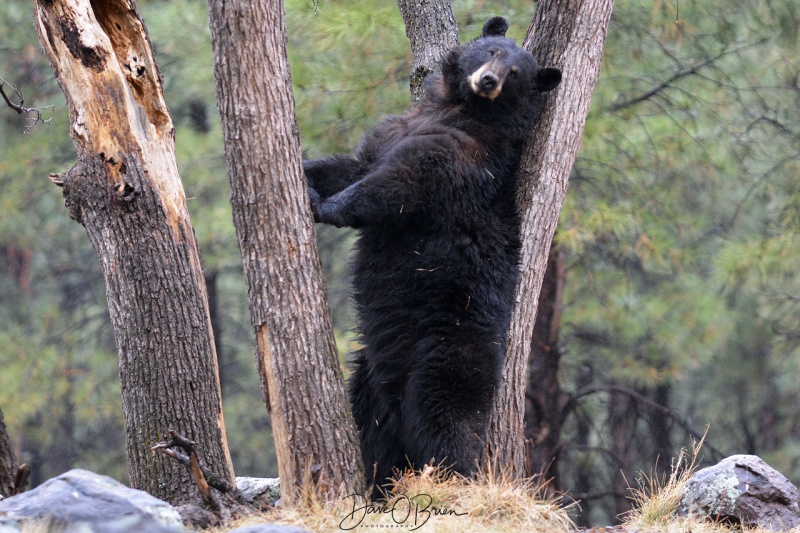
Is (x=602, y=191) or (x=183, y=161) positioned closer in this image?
(x=602, y=191)

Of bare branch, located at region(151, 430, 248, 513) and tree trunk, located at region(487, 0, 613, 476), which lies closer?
bare branch, located at region(151, 430, 248, 513)

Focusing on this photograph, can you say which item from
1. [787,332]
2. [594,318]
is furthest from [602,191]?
[787,332]

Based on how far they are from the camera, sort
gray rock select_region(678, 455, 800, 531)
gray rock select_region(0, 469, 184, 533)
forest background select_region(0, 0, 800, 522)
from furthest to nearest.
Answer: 1. forest background select_region(0, 0, 800, 522)
2. gray rock select_region(678, 455, 800, 531)
3. gray rock select_region(0, 469, 184, 533)

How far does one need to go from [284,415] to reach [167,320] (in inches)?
36.5

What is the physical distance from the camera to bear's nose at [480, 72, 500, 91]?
5125 mm

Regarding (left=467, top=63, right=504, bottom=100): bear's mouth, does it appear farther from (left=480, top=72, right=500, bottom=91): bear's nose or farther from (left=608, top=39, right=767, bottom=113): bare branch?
(left=608, top=39, right=767, bottom=113): bare branch

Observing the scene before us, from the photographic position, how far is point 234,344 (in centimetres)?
1694

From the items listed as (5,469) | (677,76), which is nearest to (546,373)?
(677,76)

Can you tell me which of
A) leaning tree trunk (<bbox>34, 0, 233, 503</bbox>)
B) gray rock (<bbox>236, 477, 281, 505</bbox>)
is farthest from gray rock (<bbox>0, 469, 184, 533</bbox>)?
gray rock (<bbox>236, 477, 281, 505</bbox>)

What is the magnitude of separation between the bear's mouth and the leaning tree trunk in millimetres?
1862

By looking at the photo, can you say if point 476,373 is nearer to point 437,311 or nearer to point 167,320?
point 437,311

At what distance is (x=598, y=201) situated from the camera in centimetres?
949

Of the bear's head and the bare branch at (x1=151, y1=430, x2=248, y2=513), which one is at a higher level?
the bear's head

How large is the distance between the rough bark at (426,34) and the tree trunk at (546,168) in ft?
3.29
